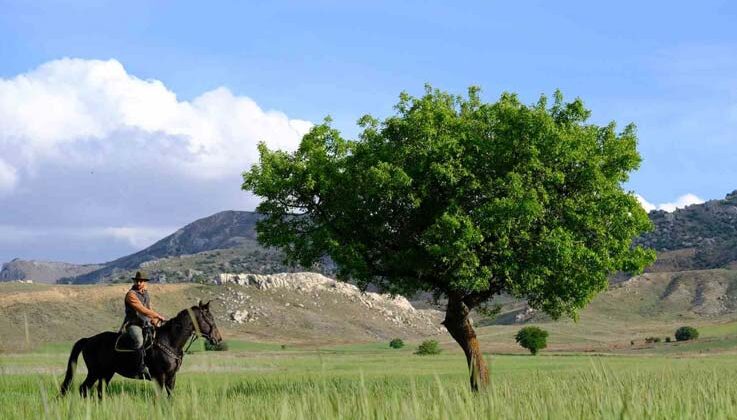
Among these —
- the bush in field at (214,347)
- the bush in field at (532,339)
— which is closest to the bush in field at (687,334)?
the bush in field at (532,339)

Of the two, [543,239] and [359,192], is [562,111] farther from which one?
[359,192]

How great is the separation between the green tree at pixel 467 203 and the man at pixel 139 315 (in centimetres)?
1093

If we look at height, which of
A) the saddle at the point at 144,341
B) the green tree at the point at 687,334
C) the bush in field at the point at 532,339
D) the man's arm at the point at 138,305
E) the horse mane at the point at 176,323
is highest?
the man's arm at the point at 138,305

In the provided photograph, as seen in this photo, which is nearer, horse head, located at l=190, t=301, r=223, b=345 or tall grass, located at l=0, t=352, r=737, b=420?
tall grass, located at l=0, t=352, r=737, b=420

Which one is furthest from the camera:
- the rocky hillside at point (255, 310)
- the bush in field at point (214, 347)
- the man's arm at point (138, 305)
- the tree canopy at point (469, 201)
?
the rocky hillside at point (255, 310)

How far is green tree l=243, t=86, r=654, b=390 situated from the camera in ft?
97.1

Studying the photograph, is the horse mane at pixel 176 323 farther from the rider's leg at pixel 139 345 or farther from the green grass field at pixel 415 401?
the green grass field at pixel 415 401

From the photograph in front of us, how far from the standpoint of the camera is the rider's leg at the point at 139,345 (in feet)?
71.8

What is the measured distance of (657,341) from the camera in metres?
92.4

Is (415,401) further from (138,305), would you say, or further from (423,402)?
(138,305)

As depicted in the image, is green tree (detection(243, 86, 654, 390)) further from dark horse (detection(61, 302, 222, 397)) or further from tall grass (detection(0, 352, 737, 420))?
tall grass (detection(0, 352, 737, 420))

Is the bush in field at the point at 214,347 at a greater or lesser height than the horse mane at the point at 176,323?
lesser

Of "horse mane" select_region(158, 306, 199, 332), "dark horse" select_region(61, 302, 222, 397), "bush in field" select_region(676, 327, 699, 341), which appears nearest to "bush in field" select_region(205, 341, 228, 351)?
"dark horse" select_region(61, 302, 222, 397)

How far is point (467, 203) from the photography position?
31047 mm
